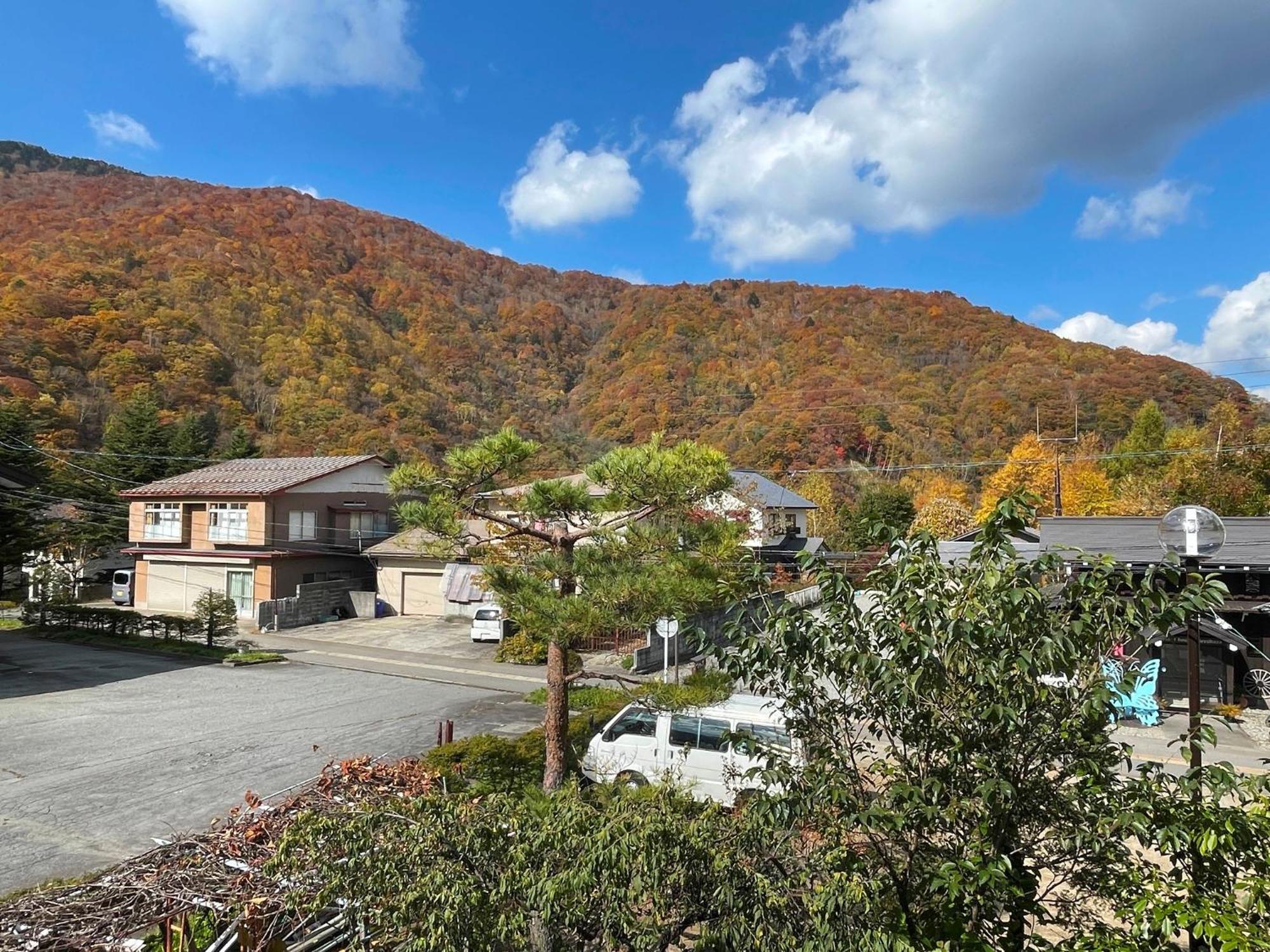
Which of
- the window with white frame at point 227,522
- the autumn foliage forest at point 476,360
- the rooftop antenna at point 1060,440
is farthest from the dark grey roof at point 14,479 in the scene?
the rooftop antenna at point 1060,440

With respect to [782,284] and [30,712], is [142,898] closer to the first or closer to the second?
[30,712]

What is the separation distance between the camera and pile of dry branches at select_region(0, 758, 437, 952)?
410 centimetres

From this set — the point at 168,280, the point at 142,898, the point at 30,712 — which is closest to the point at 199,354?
the point at 168,280

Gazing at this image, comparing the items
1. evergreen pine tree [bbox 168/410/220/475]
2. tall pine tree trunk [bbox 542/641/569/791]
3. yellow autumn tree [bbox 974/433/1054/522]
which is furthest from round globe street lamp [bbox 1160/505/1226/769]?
evergreen pine tree [bbox 168/410/220/475]

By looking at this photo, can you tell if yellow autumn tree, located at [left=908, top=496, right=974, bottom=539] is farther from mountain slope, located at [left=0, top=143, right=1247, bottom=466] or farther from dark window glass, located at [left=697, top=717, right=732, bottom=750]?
dark window glass, located at [left=697, top=717, right=732, bottom=750]

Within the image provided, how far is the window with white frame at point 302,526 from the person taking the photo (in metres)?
25.4

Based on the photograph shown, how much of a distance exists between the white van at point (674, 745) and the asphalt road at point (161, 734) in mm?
3679

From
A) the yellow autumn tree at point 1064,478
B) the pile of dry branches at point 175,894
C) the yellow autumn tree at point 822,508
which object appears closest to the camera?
the pile of dry branches at point 175,894

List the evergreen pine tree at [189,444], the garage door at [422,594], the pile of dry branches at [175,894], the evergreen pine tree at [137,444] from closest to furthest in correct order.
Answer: the pile of dry branches at [175,894], the garage door at [422,594], the evergreen pine tree at [137,444], the evergreen pine tree at [189,444]

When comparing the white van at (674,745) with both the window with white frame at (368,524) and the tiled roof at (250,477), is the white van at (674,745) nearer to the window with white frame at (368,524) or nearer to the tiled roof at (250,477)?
the tiled roof at (250,477)

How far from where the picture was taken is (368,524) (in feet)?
93.7

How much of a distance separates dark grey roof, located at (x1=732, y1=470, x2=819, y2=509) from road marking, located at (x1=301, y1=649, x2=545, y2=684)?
10.7 meters

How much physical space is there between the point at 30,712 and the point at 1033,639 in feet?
51.0

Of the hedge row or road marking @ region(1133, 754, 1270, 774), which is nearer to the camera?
road marking @ region(1133, 754, 1270, 774)
